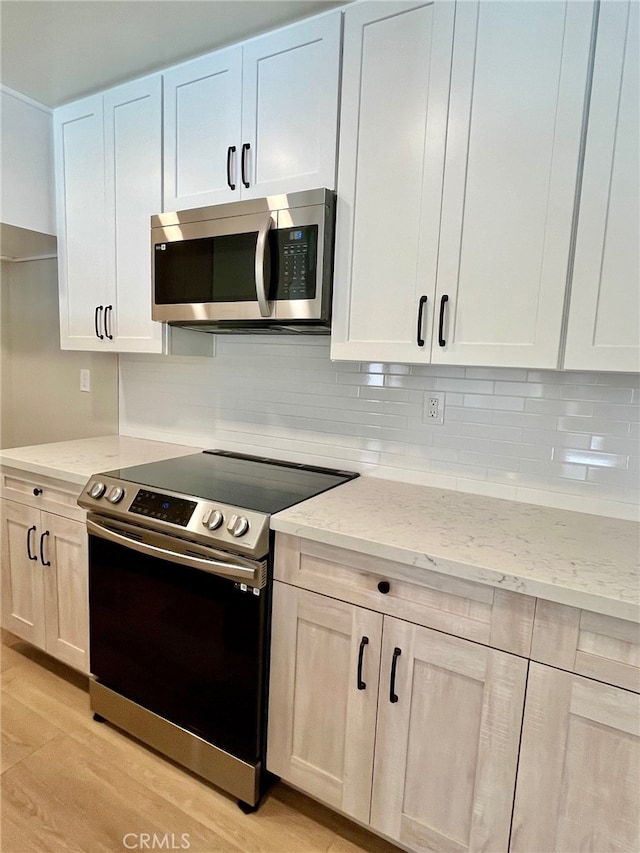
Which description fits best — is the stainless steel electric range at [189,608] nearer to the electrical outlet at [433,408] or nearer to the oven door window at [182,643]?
the oven door window at [182,643]

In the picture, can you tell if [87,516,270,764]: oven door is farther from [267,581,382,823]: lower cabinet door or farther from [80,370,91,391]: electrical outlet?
[80,370,91,391]: electrical outlet

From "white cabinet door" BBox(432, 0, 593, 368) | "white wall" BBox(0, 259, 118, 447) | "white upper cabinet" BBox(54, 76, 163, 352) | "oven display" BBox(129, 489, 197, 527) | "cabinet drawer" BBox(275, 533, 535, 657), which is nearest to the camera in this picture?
"cabinet drawer" BBox(275, 533, 535, 657)

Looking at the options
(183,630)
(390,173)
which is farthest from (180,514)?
(390,173)

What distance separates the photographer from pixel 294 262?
1586 mm

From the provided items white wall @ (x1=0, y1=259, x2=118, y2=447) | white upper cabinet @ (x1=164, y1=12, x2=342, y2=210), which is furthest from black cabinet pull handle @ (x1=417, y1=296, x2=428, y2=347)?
white wall @ (x1=0, y1=259, x2=118, y2=447)

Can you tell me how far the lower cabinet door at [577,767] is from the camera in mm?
993

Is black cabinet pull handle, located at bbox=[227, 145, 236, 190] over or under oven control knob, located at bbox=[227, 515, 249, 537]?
over

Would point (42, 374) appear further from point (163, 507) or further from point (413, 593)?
point (413, 593)

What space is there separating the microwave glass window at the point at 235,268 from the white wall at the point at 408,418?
0.39m

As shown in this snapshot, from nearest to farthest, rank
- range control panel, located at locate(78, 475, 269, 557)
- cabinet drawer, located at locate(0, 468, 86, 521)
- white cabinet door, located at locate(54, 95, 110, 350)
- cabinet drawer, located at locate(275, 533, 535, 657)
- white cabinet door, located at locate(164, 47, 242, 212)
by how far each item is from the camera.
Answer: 1. cabinet drawer, located at locate(275, 533, 535, 657)
2. range control panel, located at locate(78, 475, 269, 557)
3. white cabinet door, located at locate(164, 47, 242, 212)
4. cabinet drawer, located at locate(0, 468, 86, 521)
5. white cabinet door, located at locate(54, 95, 110, 350)

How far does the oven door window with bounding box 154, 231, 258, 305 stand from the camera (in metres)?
1.67

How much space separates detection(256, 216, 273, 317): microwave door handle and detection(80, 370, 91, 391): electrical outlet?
144 cm

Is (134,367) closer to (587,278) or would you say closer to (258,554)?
(258,554)

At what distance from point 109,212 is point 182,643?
5.81ft
